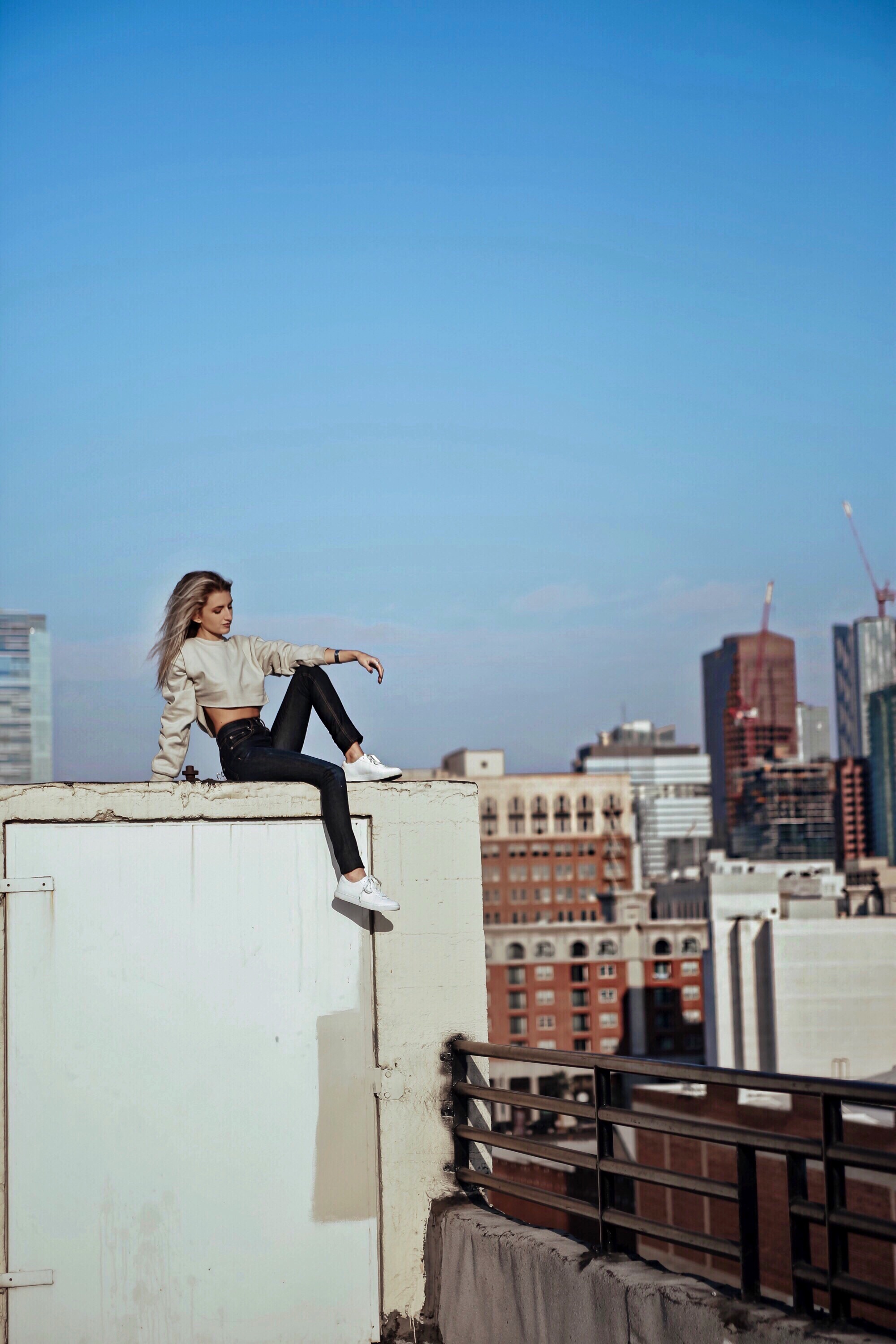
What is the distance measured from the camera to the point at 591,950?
107 meters

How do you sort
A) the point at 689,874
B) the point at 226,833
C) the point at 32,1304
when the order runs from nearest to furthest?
the point at 32,1304, the point at 226,833, the point at 689,874

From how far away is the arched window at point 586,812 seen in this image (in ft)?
457

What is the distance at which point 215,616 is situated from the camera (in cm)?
638

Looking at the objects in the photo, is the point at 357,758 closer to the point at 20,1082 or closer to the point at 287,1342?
the point at 20,1082

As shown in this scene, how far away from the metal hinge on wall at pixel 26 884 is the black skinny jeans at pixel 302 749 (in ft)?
3.09

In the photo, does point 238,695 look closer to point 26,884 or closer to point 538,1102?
point 26,884

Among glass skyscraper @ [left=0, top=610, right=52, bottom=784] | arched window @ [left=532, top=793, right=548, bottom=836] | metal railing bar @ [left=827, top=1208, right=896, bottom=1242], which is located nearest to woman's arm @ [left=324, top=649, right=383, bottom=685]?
metal railing bar @ [left=827, top=1208, right=896, bottom=1242]

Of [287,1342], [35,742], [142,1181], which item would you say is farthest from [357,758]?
[35,742]

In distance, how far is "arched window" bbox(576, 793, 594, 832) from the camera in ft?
457

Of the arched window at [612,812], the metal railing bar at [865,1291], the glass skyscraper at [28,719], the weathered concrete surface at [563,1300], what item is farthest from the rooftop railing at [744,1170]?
the arched window at [612,812]

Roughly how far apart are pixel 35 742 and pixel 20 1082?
55.7m

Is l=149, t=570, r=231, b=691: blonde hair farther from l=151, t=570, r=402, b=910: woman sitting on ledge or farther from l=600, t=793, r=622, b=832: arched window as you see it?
l=600, t=793, r=622, b=832: arched window

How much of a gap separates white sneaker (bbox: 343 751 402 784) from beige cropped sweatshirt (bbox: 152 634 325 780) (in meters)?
0.50

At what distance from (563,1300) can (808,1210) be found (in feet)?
4.36
